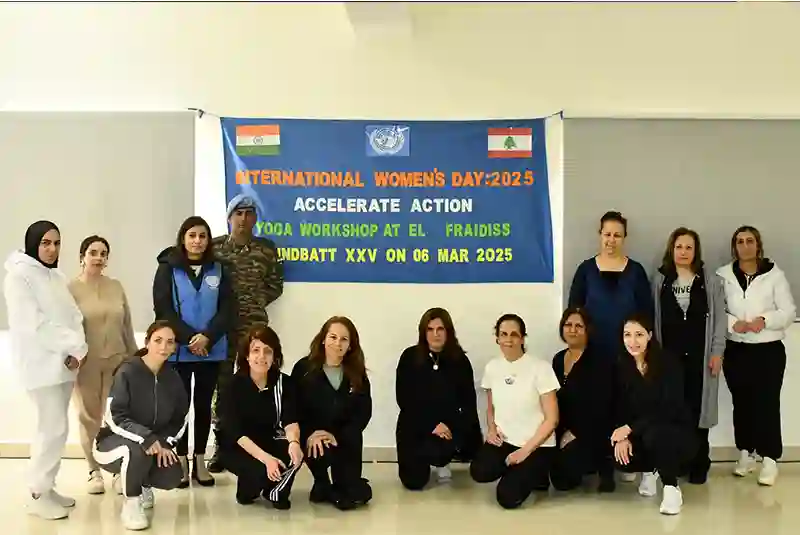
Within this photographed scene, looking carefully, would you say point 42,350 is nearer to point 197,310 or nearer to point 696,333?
point 197,310

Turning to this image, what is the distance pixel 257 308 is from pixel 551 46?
7.34 ft

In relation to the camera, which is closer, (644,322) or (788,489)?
(644,322)

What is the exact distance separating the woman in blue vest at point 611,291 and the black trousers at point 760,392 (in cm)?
60

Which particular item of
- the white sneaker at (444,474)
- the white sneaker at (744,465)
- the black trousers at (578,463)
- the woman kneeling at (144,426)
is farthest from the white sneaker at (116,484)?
the white sneaker at (744,465)

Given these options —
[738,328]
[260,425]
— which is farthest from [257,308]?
[738,328]

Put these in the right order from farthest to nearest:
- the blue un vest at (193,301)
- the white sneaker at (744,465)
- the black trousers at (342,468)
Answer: the white sneaker at (744,465), the blue un vest at (193,301), the black trousers at (342,468)

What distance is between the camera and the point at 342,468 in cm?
386

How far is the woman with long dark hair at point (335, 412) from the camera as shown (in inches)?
152

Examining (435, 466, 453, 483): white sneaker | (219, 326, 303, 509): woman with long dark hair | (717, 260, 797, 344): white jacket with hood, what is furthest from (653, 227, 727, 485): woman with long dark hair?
(219, 326, 303, 509): woman with long dark hair

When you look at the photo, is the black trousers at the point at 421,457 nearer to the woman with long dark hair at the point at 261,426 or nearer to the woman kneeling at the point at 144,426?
the woman with long dark hair at the point at 261,426

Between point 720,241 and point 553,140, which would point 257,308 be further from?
point 720,241

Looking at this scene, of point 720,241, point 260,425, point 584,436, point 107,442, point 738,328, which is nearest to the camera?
point 107,442

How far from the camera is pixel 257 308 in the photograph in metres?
4.50

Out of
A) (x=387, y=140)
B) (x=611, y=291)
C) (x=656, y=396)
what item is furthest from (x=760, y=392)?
(x=387, y=140)
